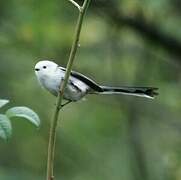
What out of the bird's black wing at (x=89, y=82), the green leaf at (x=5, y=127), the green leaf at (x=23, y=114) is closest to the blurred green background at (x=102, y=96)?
the bird's black wing at (x=89, y=82)

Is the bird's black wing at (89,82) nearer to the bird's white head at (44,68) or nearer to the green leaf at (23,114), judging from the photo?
the bird's white head at (44,68)

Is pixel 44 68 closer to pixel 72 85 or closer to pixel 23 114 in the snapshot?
pixel 72 85

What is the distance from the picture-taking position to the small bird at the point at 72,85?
359 centimetres

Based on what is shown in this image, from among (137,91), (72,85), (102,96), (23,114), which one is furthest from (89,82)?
(102,96)

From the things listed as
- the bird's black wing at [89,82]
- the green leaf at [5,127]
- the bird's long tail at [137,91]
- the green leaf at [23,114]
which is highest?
the bird's black wing at [89,82]

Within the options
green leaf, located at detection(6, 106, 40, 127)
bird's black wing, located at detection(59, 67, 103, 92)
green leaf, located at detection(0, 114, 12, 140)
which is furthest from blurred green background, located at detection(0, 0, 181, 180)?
green leaf, located at detection(0, 114, 12, 140)

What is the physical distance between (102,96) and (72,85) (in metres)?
4.70

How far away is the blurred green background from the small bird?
12.0ft

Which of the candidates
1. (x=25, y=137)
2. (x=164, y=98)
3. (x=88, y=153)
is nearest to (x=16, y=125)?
(x=25, y=137)

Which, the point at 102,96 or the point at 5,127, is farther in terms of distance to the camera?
the point at 102,96

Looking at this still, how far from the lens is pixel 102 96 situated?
332 inches

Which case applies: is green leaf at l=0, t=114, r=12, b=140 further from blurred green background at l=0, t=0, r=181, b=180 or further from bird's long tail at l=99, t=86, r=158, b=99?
blurred green background at l=0, t=0, r=181, b=180

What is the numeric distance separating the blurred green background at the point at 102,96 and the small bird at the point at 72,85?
3.65 m

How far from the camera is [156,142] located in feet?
28.6
